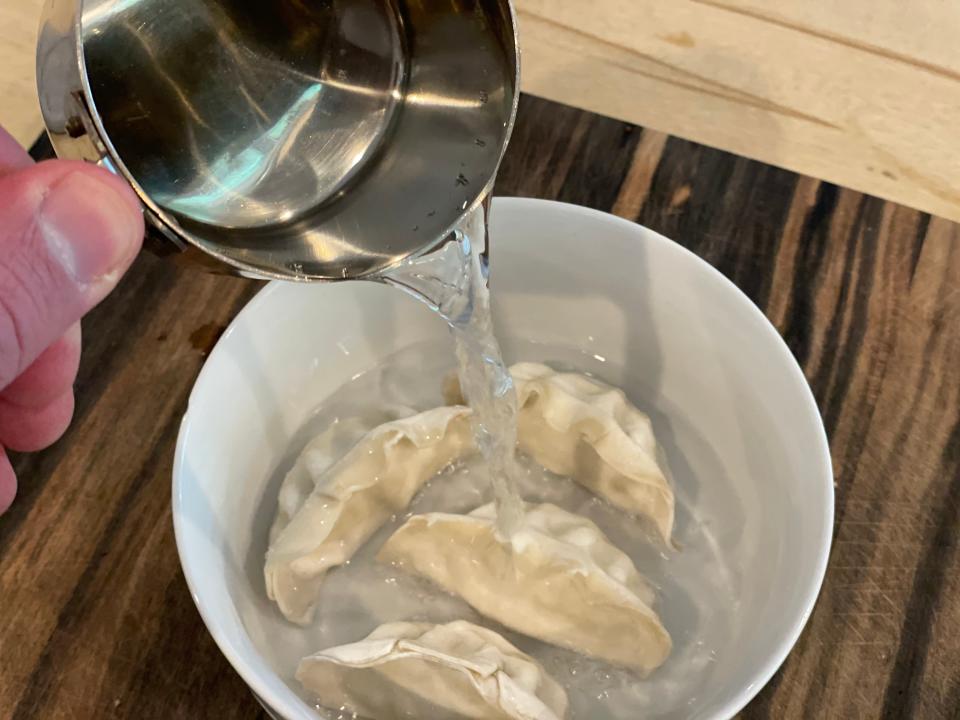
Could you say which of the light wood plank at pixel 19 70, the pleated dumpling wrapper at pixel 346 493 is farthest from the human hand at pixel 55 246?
the light wood plank at pixel 19 70

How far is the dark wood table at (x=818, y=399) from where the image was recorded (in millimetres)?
675

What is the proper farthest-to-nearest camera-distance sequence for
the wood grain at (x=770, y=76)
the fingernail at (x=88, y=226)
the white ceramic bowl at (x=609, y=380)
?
the wood grain at (x=770, y=76) < the white ceramic bowl at (x=609, y=380) < the fingernail at (x=88, y=226)

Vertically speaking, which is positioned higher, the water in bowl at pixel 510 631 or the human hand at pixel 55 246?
the human hand at pixel 55 246

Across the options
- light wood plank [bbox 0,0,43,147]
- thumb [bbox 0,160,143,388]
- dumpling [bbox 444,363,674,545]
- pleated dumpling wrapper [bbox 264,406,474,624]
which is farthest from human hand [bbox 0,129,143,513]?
light wood plank [bbox 0,0,43,147]

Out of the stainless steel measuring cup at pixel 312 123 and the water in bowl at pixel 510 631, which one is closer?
the stainless steel measuring cup at pixel 312 123

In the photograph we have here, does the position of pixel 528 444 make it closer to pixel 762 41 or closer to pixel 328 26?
pixel 328 26

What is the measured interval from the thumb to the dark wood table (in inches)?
10.7

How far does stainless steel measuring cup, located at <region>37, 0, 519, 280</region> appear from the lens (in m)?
0.50

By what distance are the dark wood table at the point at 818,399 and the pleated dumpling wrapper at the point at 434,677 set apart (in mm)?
81

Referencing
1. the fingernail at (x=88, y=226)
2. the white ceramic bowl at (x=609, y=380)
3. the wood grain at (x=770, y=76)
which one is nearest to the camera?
the fingernail at (x=88, y=226)

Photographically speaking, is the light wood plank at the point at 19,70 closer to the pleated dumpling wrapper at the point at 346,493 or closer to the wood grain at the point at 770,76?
the wood grain at the point at 770,76

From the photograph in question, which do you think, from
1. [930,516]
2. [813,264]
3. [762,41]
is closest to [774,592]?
[930,516]

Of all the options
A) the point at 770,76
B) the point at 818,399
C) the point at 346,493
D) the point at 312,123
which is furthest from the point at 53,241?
the point at 770,76

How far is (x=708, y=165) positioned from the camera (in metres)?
0.91
